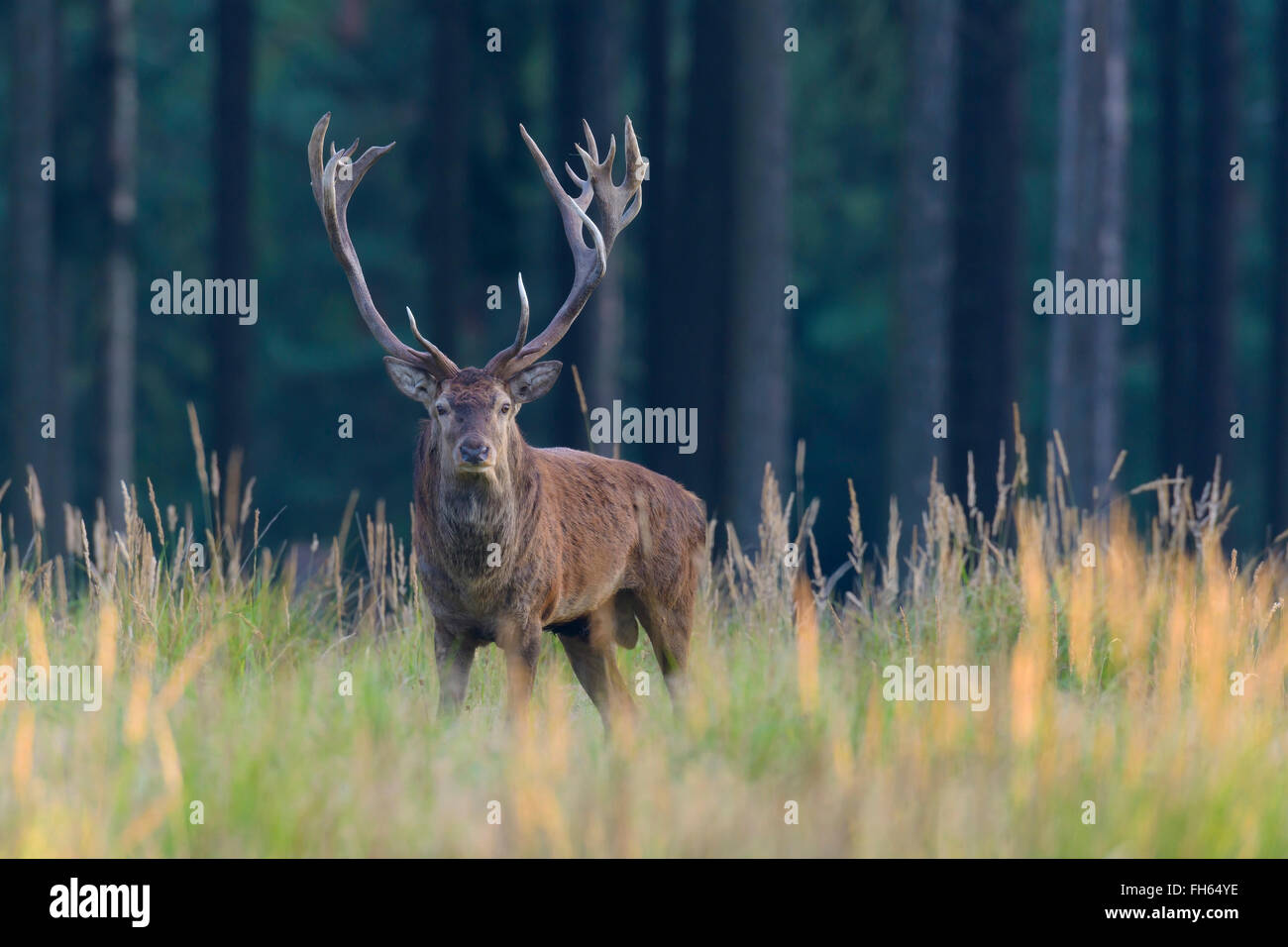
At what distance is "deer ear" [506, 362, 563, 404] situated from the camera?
263 inches

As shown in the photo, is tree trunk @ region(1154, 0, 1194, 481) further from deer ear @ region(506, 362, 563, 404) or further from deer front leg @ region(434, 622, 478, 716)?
deer front leg @ region(434, 622, 478, 716)

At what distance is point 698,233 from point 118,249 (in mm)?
6752

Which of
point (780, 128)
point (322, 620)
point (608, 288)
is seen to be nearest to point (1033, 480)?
point (608, 288)

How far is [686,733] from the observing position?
5398mm

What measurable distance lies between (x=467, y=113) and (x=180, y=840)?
1487cm

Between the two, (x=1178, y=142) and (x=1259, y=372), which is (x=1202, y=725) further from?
(x=1259, y=372)

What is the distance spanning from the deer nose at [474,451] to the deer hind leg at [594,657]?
121cm

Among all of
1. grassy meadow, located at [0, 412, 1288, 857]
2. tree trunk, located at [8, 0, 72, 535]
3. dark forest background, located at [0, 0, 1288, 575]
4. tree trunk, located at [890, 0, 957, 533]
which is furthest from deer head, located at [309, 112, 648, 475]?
tree trunk, located at [8, 0, 72, 535]

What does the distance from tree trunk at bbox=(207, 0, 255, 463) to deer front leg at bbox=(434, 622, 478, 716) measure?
11.2m

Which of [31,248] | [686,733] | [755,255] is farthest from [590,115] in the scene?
[686,733]

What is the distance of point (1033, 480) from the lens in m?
21.9

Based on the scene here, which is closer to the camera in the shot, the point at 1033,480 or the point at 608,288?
the point at 608,288

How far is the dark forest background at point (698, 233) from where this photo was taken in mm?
13328
